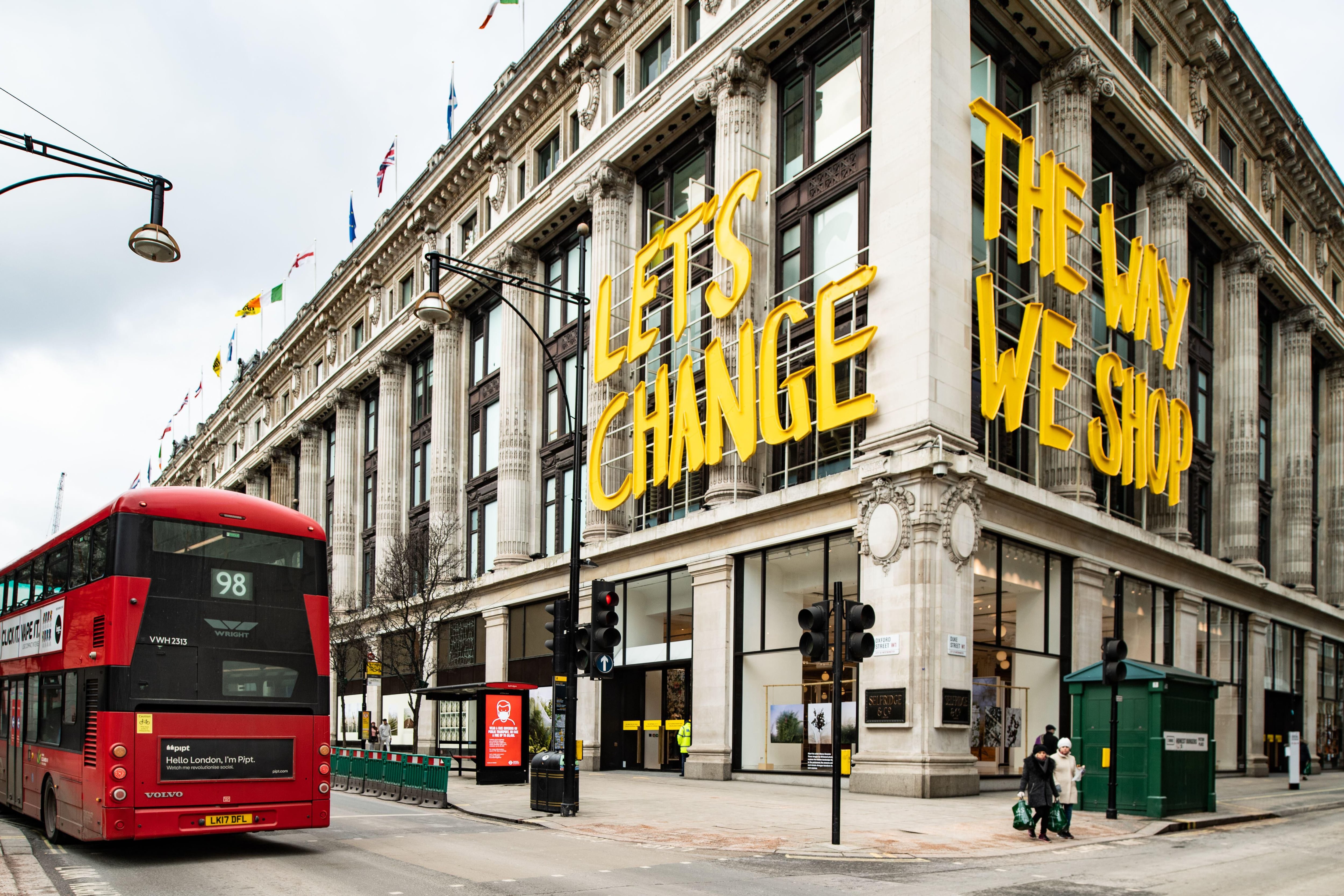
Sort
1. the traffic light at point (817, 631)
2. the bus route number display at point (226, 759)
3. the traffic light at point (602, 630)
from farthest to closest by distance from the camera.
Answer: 1. the traffic light at point (602, 630)
2. the traffic light at point (817, 631)
3. the bus route number display at point (226, 759)

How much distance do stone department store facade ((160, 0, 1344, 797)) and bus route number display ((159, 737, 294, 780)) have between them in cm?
1392

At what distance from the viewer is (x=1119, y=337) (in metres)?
35.1

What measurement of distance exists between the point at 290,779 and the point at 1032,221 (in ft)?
72.2

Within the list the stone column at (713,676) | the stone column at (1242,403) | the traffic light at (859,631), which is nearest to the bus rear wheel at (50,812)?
the traffic light at (859,631)

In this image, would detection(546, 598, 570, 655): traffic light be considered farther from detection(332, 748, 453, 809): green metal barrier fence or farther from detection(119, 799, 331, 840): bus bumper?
detection(119, 799, 331, 840): bus bumper

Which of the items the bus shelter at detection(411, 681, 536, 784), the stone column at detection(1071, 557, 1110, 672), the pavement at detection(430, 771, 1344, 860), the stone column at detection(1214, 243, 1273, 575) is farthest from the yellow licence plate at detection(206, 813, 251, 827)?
the stone column at detection(1214, 243, 1273, 575)

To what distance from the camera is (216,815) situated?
13547mm

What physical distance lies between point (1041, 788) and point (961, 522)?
8.61m

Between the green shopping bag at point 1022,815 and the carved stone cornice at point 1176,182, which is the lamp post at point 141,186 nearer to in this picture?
the green shopping bag at point 1022,815

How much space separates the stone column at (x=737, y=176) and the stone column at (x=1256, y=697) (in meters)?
21.7

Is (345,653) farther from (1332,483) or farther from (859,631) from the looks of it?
(1332,483)

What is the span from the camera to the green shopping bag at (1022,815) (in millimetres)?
17031

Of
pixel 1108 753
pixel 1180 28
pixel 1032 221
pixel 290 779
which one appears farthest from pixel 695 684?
pixel 1180 28

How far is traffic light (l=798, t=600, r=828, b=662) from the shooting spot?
15273 mm
